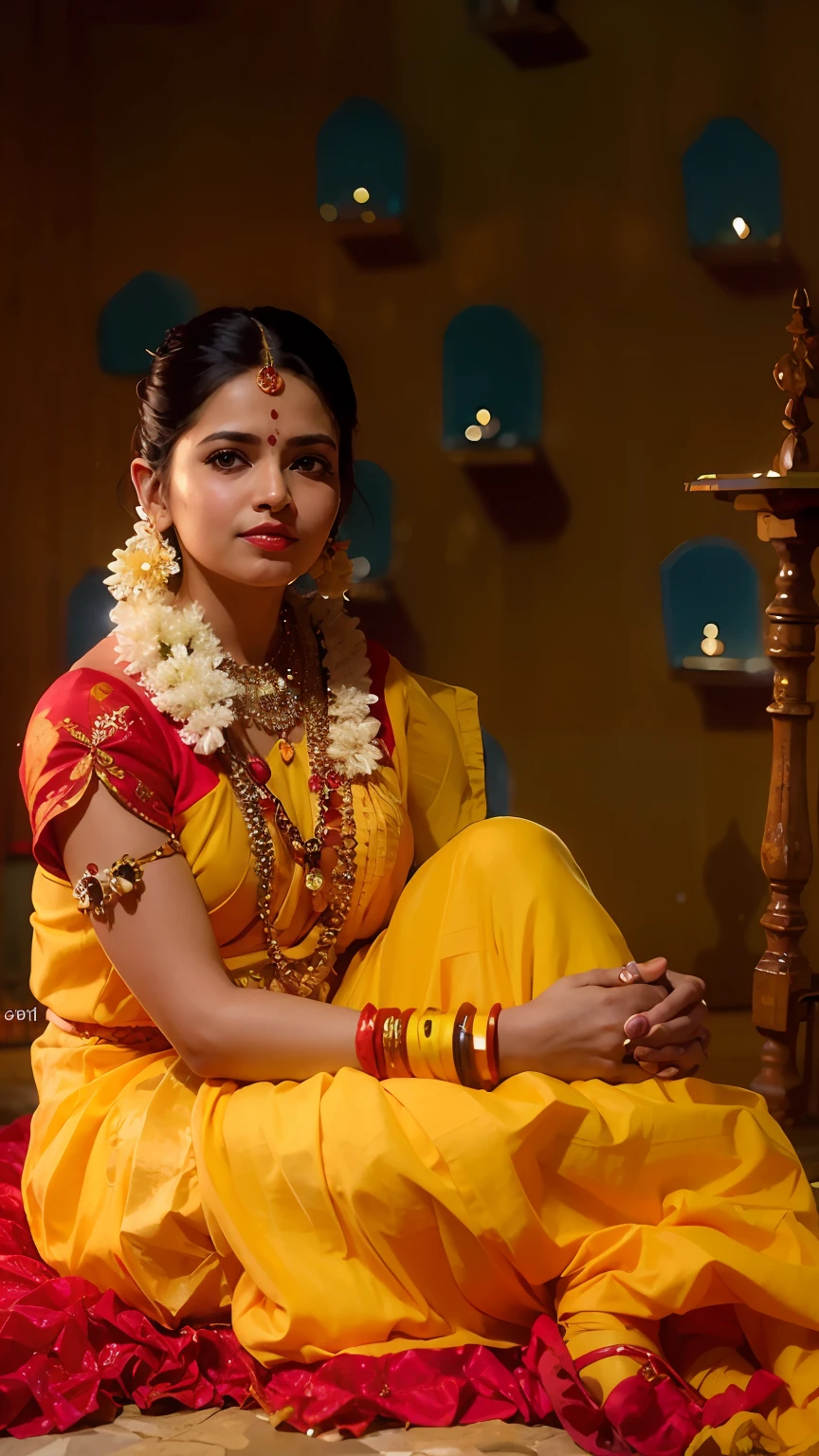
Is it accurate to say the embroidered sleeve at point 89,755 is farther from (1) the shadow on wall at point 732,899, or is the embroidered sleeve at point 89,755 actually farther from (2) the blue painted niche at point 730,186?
(2) the blue painted niche at point 730,186

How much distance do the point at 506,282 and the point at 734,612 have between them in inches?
32.1

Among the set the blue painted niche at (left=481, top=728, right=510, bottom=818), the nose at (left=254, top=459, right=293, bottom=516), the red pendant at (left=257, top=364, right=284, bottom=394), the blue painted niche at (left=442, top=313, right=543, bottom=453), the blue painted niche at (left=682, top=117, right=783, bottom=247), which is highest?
the blue painted niche at (left=682, top=117, right=783, bottom=247)

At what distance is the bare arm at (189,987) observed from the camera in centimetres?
172

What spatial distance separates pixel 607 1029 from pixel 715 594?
1579 mm

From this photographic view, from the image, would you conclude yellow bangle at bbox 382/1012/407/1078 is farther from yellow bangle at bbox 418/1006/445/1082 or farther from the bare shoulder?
the bare shoulder

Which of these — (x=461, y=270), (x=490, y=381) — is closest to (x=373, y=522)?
(x=490, y=381)

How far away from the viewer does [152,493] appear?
199 cm

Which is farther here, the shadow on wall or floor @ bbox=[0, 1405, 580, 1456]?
the shadow on wall

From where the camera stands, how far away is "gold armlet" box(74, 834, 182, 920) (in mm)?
1735

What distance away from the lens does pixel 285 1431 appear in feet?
5.33

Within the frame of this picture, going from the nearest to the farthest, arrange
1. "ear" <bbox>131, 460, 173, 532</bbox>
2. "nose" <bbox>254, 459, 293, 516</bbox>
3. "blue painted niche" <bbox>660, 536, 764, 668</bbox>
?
"nose" <bbox>254, 459, 293, 516</bbox>, "ear" <bbox>131, 460, 173, 532</bbox>, "blue painted niche" <bbox>660, 536, 764, 668</bbox>

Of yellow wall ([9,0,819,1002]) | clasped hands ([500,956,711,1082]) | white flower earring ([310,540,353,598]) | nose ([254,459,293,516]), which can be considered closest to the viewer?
clasped hands ([500,956,711,1082])

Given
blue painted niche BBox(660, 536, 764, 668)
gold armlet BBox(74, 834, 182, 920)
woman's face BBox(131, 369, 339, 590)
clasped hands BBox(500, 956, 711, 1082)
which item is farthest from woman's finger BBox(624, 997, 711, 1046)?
blue painted niche BBox(660, 536, 764, 668)

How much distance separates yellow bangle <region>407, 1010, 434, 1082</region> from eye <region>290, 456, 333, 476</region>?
2.39 ft
